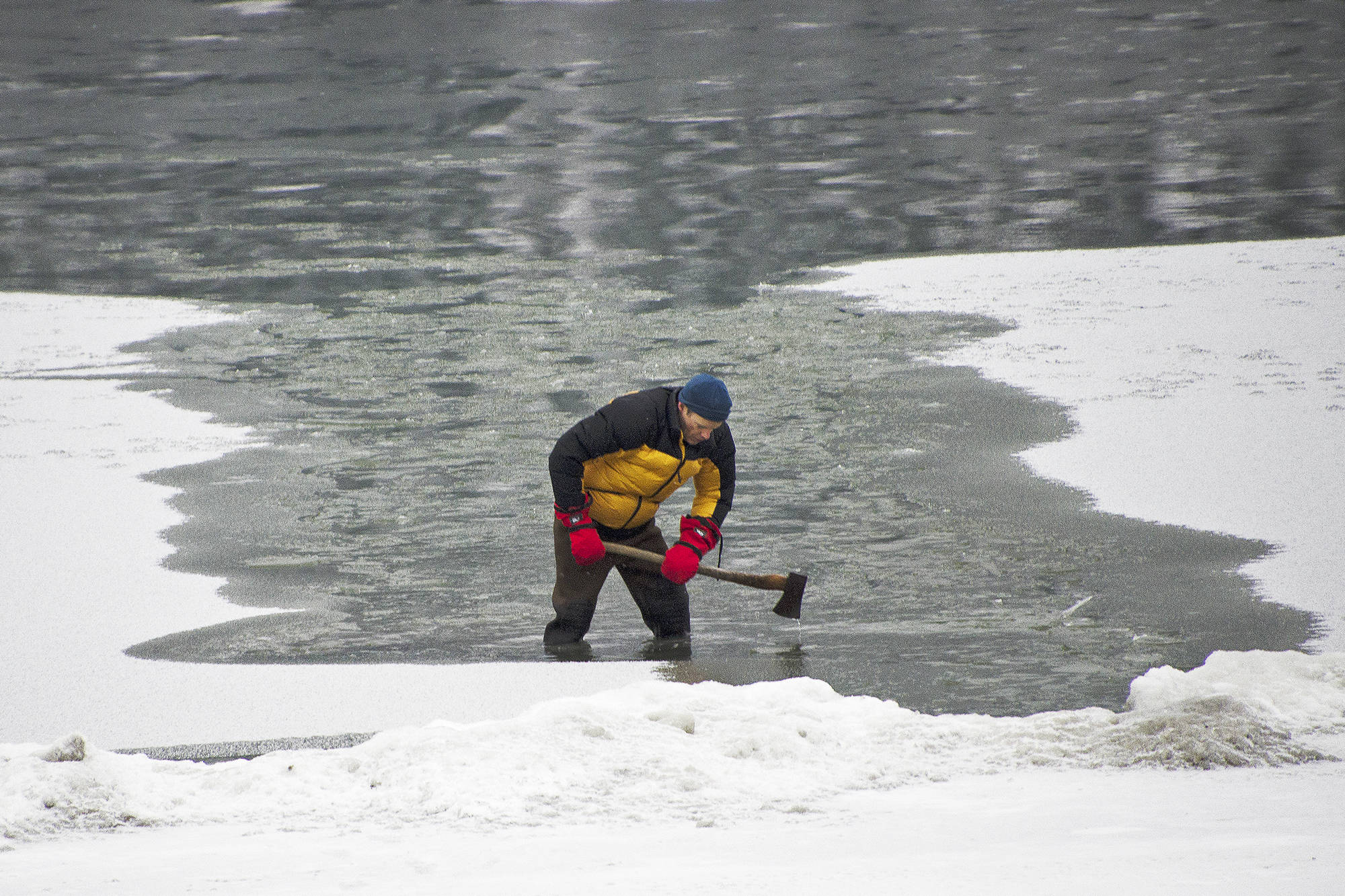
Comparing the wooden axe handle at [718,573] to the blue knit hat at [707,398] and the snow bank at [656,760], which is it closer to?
the blue knit hat at [707,398]

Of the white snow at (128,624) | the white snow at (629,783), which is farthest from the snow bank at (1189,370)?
the white snow at (128,624)

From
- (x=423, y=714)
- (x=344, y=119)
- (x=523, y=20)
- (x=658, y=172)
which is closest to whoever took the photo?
(x=423, y=714)

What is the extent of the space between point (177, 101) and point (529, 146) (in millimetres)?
7113

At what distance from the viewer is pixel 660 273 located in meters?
12.2

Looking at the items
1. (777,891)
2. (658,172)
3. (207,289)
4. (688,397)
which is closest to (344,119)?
(658,172)

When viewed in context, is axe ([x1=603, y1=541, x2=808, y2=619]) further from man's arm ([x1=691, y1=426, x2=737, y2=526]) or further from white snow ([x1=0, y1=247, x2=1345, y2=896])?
white snow ([x1=0, y1=247, x2=1345, y2=896])

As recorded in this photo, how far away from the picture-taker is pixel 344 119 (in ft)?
68.1

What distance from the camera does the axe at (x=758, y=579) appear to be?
530 centimetres

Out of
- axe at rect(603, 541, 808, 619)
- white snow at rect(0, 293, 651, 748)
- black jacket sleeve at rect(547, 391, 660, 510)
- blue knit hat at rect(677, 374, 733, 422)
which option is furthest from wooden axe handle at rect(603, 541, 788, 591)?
blue knit hat at rect(677, 374, 733, 422)

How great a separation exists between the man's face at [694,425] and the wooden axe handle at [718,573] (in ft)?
1.47

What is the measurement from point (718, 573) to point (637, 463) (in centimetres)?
49

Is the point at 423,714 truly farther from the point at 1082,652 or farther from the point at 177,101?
the point at 177,101

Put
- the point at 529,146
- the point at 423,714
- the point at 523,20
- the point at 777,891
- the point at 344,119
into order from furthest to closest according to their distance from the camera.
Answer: the point at 523,20 < the point at 344,119 < the point at 529,146 < the point at 423,714 < the point at 777,891

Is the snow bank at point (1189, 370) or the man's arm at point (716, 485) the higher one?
the man's arm at point (716, 485)
